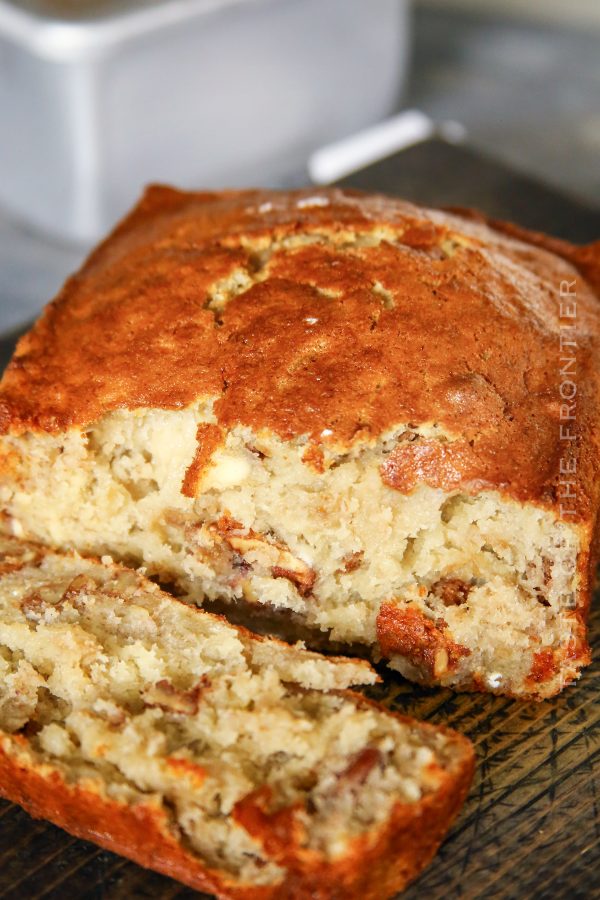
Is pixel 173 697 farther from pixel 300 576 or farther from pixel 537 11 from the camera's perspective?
pixel 537 11

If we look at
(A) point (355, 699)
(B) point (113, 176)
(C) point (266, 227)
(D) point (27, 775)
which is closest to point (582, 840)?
(A) point (355, 699)

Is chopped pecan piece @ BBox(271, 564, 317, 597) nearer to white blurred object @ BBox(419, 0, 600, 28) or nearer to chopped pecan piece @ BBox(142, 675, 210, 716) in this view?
chopped pecan piece @ BBox(142, 675, 210, 716)

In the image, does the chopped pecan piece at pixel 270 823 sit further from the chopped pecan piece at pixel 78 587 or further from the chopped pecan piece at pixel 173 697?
the chopped pecan piece at pixel 78 587

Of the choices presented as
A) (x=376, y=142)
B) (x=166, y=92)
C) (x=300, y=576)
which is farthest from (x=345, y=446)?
(x=376, y=142)

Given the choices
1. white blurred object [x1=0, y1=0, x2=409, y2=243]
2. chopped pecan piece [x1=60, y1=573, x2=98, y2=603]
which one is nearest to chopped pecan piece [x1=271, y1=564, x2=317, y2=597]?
chopped pecan piece [x1=60, y1=573, x2=98, y2=603]

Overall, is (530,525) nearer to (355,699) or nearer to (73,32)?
(355,699)

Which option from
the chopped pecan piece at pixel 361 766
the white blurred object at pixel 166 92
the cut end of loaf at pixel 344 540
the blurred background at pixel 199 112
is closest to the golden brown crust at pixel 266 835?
the chopped pecan piece at pixel 361 766

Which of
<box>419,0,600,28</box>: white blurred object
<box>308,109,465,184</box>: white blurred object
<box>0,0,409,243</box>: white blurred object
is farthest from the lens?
<box>419,0,600,28</box>: white blurred object
